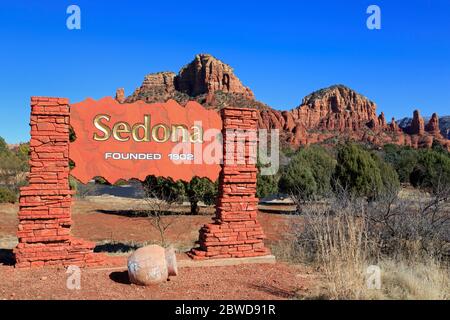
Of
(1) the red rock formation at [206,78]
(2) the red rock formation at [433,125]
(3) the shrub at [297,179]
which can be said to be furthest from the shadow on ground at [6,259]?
(2) the red rock formation at [433,125]

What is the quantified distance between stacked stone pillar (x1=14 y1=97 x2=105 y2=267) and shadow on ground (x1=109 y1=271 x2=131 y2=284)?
0.55 metres

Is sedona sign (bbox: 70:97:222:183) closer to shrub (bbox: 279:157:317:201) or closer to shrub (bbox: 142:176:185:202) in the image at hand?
shrub (bbox: 142:176:185:202)

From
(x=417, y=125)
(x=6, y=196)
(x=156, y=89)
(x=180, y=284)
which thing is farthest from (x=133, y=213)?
(x=417, y=125)

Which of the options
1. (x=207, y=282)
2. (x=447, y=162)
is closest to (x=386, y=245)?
(x=207, y=282)

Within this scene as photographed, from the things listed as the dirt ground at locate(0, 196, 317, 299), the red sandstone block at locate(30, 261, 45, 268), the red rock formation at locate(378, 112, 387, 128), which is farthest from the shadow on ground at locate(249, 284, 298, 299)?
the red rock formation at locate(378, 112, 387, 128)

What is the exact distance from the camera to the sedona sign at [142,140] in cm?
874

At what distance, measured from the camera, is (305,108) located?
469 feet

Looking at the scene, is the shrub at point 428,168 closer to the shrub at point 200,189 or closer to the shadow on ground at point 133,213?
the shrub at point 200,189

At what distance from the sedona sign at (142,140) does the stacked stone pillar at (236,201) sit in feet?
1.02
